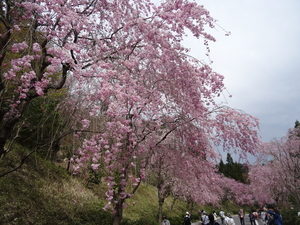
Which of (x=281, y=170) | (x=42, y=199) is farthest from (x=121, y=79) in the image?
(x=281, y=170)

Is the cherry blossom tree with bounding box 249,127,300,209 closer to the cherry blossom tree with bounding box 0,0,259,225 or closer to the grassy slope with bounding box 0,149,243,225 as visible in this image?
the cherry blossom tree with bounding box 0,0,259,225

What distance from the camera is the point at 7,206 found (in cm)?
662

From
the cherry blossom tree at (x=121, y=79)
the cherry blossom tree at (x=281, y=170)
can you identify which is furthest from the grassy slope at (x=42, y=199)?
the cherry blossom tree at (x=281, y=170)

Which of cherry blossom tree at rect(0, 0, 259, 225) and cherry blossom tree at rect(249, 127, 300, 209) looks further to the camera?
cherry blossom tree at rect(249, 127, 300, 209)

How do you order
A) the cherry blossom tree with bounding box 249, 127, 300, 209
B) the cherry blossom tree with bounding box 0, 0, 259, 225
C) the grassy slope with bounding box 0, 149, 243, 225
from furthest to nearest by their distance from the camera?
the cherry blossom tree with bounding box 249, 127, 300, 209
the grassy slope with bounding box 0, 149, 243, 225
the cherry blossom tree with bounding box 0, 0, 259, 225

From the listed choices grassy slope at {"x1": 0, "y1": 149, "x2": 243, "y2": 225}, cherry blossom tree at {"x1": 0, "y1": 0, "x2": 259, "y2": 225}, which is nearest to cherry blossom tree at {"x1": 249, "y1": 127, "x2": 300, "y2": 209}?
cherry blossom tree at {"x1": 0, "y1": 0, "x2": 259, "y2": 225}

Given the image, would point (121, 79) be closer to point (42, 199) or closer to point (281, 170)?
point (42, 199)

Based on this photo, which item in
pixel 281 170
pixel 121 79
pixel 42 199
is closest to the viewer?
pixel 121 79

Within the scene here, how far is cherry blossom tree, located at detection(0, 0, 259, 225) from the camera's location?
4.18 m

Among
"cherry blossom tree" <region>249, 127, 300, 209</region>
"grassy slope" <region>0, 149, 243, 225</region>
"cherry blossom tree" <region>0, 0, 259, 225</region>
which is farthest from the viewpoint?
"cherry blossom tree" <region>249, 127, 300, 209</region>

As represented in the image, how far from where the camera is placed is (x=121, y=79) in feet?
15.1

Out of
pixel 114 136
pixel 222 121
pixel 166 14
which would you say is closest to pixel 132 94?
pixel 114 136

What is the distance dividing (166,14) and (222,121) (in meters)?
3.22

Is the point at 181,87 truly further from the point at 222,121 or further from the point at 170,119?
the point at 222,121
